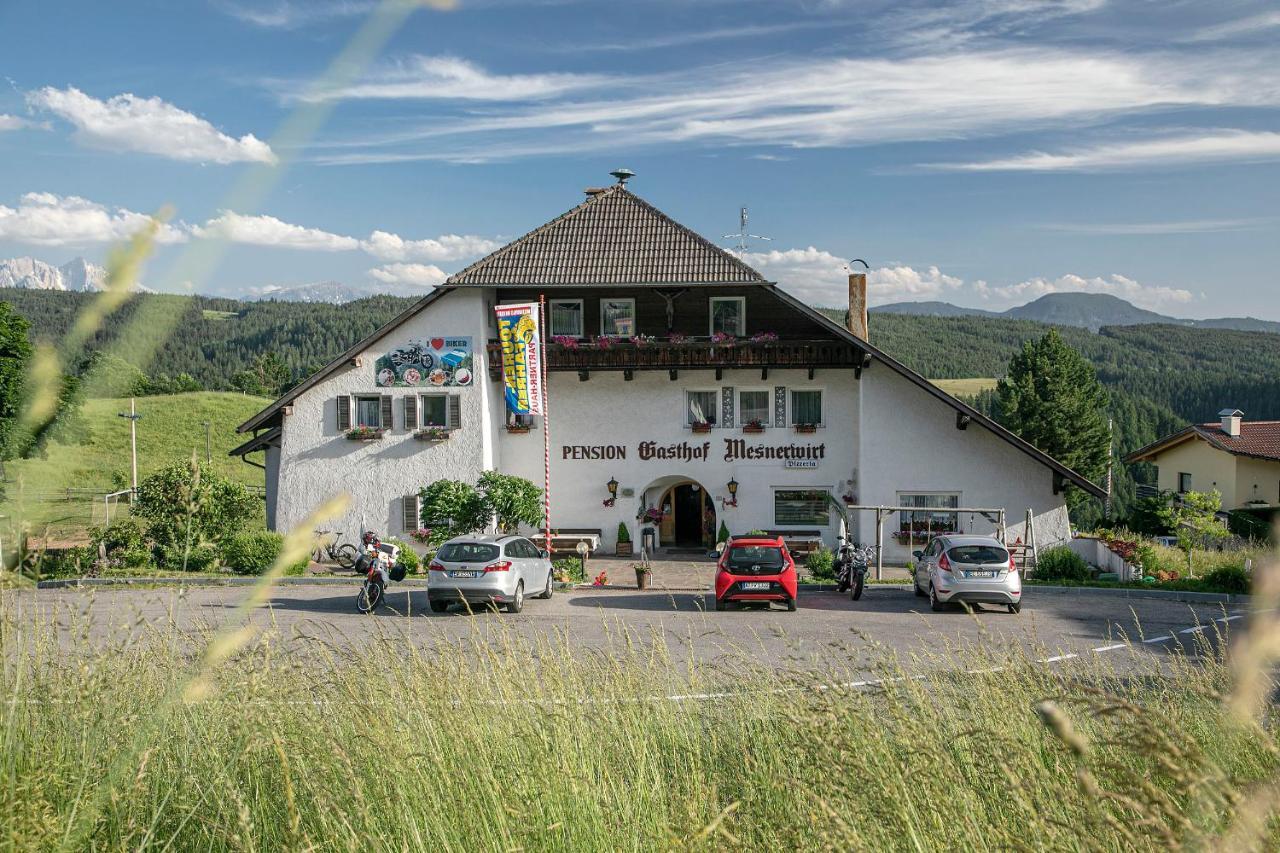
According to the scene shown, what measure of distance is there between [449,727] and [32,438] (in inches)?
132

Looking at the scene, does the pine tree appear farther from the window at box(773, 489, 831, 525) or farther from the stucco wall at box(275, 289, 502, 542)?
the stucco wall at box(275, 289, 502, 542)

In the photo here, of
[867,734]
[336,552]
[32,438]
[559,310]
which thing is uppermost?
[559,310]

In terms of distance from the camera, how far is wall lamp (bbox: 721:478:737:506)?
3077 cm

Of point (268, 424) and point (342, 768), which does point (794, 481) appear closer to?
point (268, 424)

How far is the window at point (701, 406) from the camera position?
3112 cm

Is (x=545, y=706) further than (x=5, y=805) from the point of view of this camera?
Yes

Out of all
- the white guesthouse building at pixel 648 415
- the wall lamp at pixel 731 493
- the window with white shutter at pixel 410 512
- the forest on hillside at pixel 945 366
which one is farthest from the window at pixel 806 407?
the forest on hillside at pixel 945 366

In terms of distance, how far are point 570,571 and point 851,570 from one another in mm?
6676

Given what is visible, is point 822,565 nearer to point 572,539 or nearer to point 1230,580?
point 572,539

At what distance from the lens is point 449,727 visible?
204 inches

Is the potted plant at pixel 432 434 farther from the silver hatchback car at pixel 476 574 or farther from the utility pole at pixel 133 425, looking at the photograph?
the silver hatchback car at pixel 476 574

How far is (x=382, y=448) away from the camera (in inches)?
1208

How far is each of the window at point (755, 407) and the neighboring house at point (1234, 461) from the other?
86.8 ft

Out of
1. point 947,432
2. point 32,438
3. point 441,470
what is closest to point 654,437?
point 441,470
